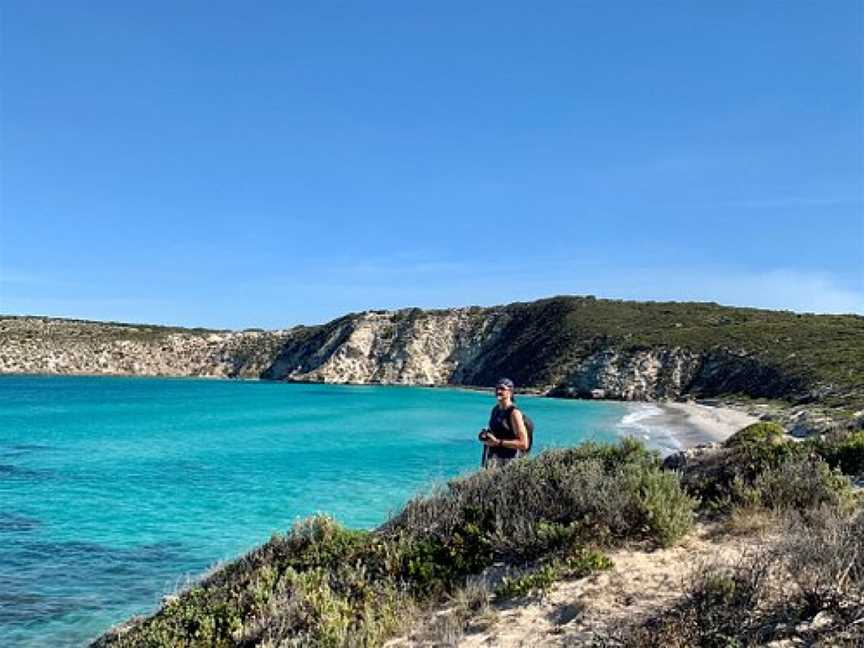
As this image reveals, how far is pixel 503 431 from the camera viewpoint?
962cm

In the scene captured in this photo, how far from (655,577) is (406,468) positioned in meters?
→ 22.7

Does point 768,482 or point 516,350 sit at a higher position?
point 516,350

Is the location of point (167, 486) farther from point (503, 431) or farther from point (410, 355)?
point (410, 355)

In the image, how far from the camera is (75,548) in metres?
15.2

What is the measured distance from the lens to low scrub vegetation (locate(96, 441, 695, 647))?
19.3ft

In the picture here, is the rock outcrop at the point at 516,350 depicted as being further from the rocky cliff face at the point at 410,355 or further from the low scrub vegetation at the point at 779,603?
the low scrub vegetation at the point at 779,603

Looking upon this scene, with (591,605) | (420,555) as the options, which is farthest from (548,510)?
(591,605)

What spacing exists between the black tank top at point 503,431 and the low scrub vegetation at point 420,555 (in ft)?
3.69

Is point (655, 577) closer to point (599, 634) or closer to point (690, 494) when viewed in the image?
point (599, 634)

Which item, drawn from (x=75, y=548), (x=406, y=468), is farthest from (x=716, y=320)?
(x=75, y=548)

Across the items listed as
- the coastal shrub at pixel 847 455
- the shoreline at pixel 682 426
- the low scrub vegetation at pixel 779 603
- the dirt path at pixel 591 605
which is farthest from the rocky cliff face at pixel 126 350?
the low scrub vegetation at pixel 779 603

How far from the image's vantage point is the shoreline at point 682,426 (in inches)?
1421

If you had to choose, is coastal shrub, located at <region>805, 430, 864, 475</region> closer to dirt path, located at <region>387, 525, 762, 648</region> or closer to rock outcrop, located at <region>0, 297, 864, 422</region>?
dirt path, located at <region>387, 525, 762, 648</region>

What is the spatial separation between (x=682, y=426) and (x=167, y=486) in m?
34.0
